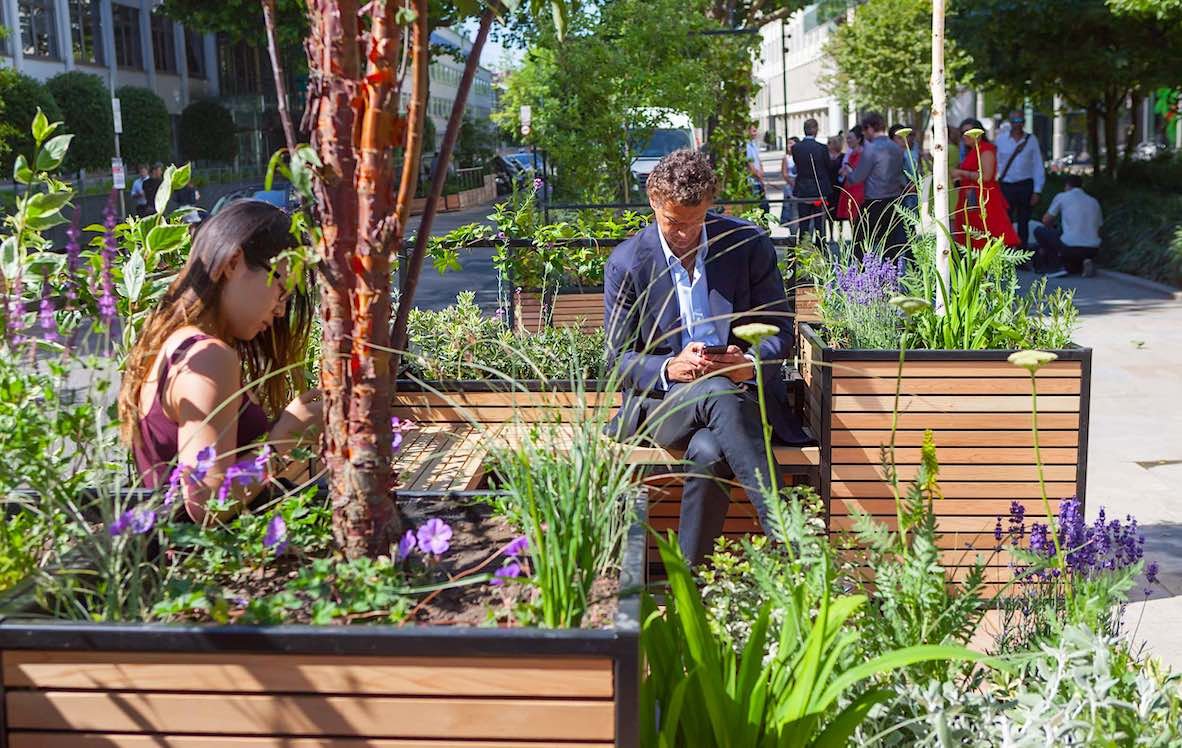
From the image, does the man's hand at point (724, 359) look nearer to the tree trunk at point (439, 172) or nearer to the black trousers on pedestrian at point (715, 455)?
the black trousers on pedestrian at point (715, 455)

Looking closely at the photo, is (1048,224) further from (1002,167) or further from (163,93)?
(163,93)

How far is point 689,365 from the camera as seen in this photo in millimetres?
4023

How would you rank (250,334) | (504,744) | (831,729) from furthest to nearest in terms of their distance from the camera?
(250,334)
(831,729)
(504,744)

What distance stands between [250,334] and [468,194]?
120 feet

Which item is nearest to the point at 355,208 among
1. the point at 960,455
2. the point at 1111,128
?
the point at 960,455

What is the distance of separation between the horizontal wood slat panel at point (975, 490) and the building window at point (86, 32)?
1578 inches

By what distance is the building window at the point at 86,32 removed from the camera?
131 feet

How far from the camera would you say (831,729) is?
224 cm

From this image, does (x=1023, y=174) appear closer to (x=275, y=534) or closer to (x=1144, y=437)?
(x=1144, y=437)

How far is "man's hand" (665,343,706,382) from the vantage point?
A: 4.00 metres

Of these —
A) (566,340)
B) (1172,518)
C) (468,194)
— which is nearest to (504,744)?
(566,340)

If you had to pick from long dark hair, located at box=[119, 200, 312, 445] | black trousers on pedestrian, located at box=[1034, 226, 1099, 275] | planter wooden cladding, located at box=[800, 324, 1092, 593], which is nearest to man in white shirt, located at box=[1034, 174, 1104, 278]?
black trousers on pedestrian, located at box=[1034, 226, 1099, 275]

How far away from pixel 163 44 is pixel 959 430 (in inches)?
1909

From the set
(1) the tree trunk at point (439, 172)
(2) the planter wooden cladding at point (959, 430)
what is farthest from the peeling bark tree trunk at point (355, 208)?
(2) the planter wooden cladding at point (959, 430)
